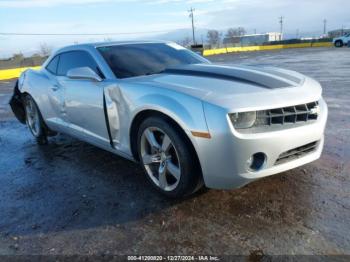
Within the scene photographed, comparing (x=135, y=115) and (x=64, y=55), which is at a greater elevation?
(x=64, y=55)

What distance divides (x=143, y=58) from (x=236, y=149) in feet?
6.31

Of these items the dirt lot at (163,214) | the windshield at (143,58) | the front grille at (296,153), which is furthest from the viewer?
the windshield at (143,58)

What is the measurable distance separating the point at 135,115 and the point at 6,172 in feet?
7.00

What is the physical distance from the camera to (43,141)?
214 inches

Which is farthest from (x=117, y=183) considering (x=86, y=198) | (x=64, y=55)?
(x=64, y=55)

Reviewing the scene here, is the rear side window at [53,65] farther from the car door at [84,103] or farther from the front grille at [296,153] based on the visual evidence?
the front grille at [296,153]

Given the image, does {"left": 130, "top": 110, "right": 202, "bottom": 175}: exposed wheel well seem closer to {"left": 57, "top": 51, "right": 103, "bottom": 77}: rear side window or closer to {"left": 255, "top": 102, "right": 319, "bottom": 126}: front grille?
{"left": 255, "top": 102, "right": 319, "bottom": 126}: front grille

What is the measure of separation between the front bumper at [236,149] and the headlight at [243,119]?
0.26ft

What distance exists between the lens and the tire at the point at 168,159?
2.82 meters

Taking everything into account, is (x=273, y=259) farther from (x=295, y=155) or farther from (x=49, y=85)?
(x=49, y=85)

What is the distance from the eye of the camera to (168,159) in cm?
306

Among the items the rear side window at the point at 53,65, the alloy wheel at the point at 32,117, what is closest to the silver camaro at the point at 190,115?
the rear side window at the point at 53,65

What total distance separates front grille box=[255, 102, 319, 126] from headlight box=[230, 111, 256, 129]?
0.17ft

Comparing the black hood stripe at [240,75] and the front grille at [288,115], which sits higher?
the black hood stripe at [240,75]
